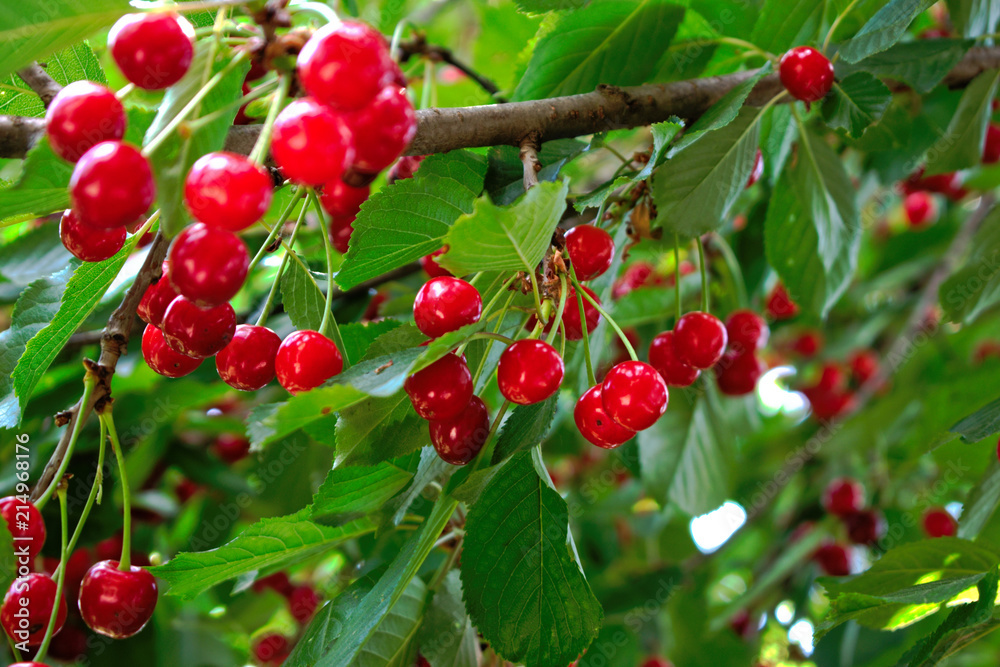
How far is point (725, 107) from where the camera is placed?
1106 mm

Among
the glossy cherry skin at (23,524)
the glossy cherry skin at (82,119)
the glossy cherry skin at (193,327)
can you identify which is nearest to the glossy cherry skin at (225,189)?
the glossy cherry skin at (82,119)

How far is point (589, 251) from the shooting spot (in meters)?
→ 1.06

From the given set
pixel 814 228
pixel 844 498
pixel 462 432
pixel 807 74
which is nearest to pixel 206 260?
pixel 462 432

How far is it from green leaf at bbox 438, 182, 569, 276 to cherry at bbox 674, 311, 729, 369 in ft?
1.46

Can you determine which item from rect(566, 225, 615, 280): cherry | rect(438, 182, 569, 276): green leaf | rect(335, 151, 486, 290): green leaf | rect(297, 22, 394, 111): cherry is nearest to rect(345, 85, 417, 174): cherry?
rect(297, 22, 394, 111): cherry

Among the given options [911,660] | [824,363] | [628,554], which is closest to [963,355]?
[824,363]

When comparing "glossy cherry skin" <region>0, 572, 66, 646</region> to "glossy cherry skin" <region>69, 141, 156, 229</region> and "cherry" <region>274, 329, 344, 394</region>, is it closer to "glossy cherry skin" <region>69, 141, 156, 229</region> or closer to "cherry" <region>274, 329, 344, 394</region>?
"cherry" <region>274, 329, 344, 394</region>

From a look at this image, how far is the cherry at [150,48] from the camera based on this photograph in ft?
2.22

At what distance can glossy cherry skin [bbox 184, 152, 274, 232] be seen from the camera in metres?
0.60

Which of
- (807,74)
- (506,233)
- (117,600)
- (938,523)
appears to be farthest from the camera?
(938,523)

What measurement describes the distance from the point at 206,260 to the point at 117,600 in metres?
0.67

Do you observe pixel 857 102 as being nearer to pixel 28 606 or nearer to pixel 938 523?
pixel 28 606

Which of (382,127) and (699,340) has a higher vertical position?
(382,127)

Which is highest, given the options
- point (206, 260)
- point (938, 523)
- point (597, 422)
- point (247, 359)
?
point (206, 260)
